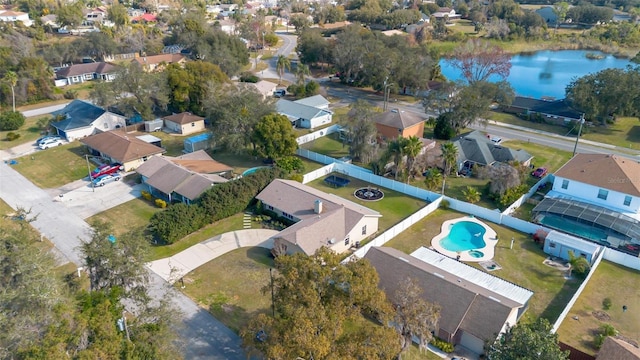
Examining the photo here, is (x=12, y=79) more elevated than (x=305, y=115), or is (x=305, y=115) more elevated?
(x=12, y=79)

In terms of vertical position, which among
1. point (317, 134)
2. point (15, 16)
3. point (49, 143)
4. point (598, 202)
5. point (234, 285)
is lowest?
point (234, 285)

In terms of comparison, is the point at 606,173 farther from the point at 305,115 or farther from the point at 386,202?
the point at 305,115

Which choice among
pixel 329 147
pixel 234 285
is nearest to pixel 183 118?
pixel 329 147

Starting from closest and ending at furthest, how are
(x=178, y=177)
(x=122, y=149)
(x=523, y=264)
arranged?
(x=523, y=264), (x=178, y=177), (x=122, y=149)

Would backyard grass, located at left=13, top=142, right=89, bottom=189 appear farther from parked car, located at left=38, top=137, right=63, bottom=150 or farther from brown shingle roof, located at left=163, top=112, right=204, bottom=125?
brown shingle roof, located at left=163, top=112, right=204, bottom=125

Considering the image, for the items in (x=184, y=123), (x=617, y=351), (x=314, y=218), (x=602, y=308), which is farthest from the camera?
(x=184, y=123)

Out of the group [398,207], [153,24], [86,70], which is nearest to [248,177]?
[398,207]

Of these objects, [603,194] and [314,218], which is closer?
[314,218]
